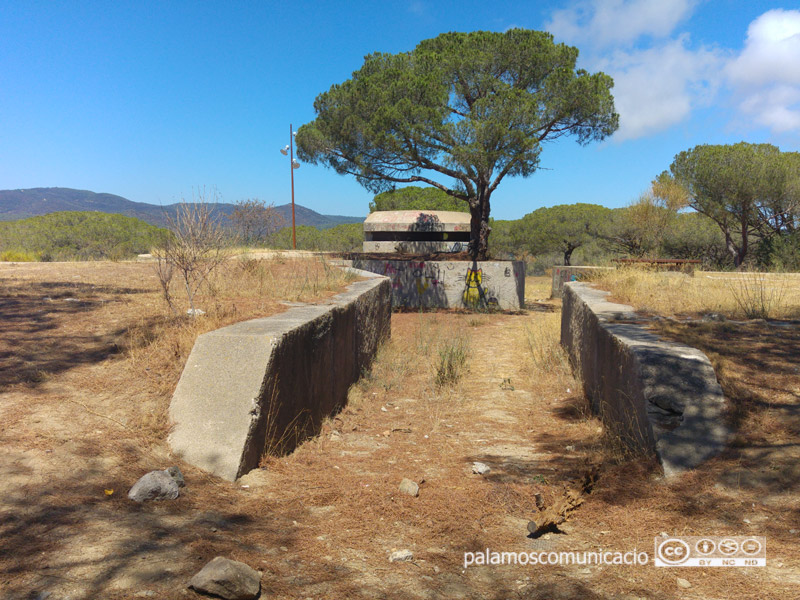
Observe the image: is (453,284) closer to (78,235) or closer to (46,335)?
(46,335)

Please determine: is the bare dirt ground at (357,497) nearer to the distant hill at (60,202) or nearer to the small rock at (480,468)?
the small rock at (480,468)

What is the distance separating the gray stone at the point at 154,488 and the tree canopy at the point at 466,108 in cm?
1085

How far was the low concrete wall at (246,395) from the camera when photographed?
3.04 meters

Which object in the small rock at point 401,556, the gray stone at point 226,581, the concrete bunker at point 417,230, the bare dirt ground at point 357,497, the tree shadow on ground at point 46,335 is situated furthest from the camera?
the concrete bunker at point 417,230

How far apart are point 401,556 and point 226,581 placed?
0.80 meters

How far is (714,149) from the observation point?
21.4 meters

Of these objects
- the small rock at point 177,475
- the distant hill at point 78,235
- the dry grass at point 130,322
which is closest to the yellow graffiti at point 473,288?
the dry grass at point 130,322

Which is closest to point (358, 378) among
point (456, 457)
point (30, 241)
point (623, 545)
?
point (456, 457)

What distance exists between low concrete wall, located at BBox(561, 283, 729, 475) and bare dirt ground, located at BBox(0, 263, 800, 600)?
0.12 metres

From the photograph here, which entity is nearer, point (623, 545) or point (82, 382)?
point (623, 545)

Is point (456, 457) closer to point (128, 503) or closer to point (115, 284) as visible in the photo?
point (128, 503)

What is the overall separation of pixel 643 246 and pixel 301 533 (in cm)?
2451

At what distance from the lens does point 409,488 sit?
10.3 feet

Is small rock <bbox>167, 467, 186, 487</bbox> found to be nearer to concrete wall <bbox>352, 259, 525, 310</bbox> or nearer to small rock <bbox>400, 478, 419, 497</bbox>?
small rock <bbox>400, 478, 419, 497</bbox>
